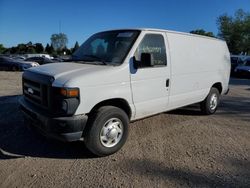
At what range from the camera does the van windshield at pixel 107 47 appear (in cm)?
449

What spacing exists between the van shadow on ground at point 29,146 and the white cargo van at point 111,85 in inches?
18.6

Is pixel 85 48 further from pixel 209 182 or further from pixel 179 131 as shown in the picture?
pixel 209 182

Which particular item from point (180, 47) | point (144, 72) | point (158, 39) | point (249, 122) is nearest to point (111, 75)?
point (144, 72)

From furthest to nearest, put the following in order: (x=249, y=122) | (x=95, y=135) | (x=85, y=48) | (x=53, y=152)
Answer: (x=249, y=122) → (x=85, y=48) → (x=53, y=152) → (x=95, y=135)

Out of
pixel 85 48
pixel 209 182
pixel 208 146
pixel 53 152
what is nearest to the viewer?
pixel 209 182

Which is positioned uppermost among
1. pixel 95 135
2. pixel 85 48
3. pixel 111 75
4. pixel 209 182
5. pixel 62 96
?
pixel 85 48

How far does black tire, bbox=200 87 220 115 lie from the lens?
22.1 ft

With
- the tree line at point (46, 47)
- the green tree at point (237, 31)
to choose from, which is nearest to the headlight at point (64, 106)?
the green tree at point (237, 31)

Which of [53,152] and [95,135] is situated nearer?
[95,135]

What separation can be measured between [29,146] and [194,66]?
12.9 feet

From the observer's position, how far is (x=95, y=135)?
4.03m

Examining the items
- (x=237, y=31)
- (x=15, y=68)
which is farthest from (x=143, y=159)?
(x=237, y=31)

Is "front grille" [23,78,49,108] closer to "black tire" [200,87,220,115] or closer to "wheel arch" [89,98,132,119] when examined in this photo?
"wheel arch" [89,98,132,119]

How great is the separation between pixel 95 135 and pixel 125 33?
79.9 inches
